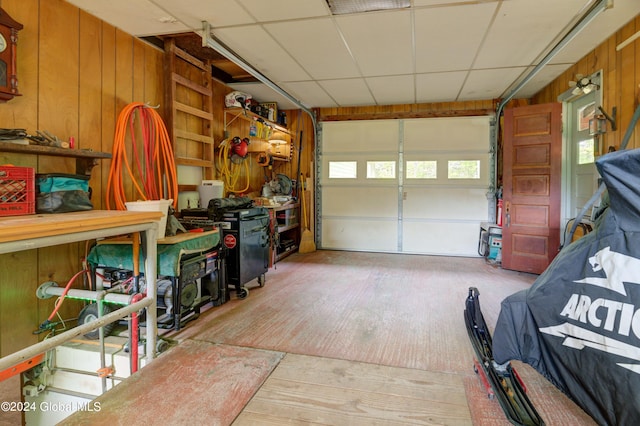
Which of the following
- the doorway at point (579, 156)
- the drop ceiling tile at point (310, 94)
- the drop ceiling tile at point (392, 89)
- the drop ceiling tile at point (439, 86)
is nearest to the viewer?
the doorway at point (579, 156)

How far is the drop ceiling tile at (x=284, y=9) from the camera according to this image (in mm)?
2609

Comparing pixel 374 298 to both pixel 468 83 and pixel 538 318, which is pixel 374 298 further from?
pixel 468 83

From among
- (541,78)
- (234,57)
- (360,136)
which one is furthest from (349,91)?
(541,78)

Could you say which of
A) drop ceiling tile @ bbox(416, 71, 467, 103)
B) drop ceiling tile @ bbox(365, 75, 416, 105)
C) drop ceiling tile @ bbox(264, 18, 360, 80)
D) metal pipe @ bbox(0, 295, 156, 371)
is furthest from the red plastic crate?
drop ceiling tile @ bbox(416, 71, 467, 103)

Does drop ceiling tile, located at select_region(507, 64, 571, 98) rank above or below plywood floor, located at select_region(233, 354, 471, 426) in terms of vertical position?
above

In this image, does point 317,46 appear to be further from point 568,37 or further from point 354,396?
point 354,396

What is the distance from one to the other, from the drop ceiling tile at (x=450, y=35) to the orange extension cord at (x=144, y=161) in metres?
2.55

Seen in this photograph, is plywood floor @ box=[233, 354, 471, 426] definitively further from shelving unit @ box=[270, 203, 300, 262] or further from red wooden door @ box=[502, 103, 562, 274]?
red wooden door @ box=[502, 103, 562, 274]

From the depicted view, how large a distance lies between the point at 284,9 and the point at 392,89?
102 inches

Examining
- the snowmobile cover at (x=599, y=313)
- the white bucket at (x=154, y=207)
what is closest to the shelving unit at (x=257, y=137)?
the white bucket at (x=154, y=207)

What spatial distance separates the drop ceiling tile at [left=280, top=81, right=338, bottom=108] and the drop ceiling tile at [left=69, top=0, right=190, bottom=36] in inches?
77.6

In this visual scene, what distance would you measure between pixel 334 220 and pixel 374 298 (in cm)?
288

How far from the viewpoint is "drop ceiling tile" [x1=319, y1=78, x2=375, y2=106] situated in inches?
182

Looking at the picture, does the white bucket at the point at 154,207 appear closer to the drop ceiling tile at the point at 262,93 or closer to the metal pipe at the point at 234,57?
the metal pipe at the point at 234,57
